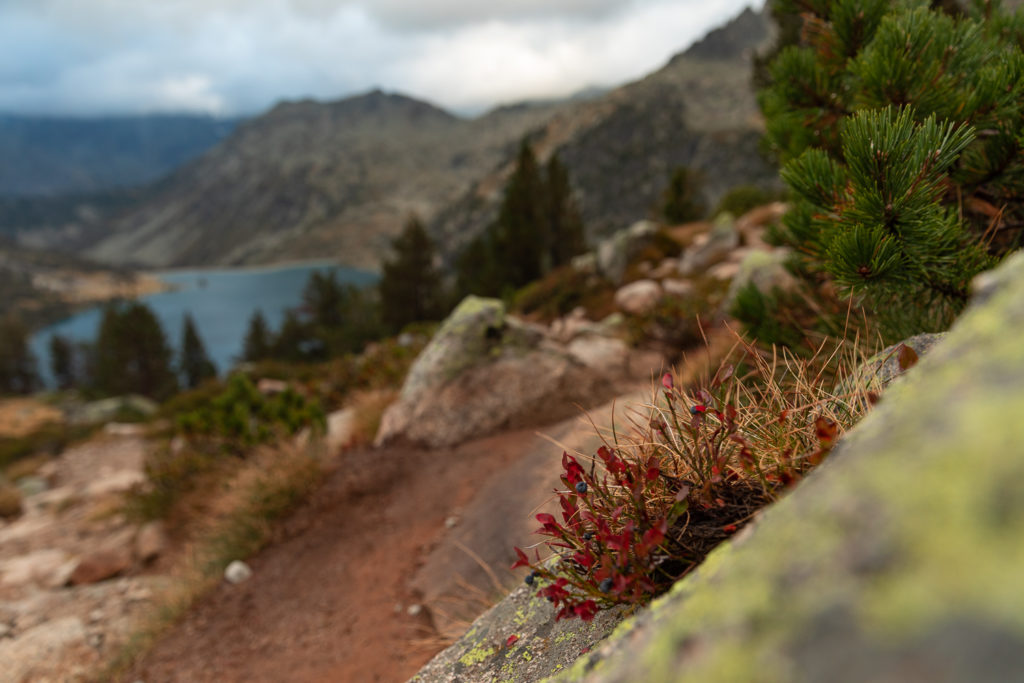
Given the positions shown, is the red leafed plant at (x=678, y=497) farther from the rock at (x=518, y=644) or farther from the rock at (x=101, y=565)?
the rock at (x=101, y=565)

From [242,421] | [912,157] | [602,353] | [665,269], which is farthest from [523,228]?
[912,157]

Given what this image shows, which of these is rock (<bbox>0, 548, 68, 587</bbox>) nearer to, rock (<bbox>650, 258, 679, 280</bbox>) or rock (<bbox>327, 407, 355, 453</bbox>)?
rock (<bbox>327, 407, 355, 453</bbox>)

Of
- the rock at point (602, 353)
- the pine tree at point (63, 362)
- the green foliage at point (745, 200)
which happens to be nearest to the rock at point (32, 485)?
Answer: the rock at point (602, 353)

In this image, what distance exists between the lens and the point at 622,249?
1988 cm

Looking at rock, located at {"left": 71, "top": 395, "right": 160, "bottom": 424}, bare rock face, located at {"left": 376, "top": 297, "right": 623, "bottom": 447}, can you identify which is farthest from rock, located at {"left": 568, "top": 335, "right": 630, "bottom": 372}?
rock, located at {"left": 71, "top": 395, "right": 160, "bottom": 424}

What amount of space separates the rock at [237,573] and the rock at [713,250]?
49.1 feet

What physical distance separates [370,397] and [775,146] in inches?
315

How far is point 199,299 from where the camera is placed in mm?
152250

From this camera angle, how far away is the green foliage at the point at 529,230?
105 ft

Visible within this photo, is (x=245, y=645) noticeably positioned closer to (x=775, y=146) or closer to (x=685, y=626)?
(x=685, y=626)

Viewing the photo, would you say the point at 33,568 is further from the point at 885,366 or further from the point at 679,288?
the point at 679,288

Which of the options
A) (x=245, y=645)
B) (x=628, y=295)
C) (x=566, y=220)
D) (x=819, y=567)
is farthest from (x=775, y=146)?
(x=566, y=220)

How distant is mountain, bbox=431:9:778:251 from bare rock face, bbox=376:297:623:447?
94870 mm

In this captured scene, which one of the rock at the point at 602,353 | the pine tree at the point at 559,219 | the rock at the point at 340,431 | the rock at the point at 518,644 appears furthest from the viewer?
the pine tree at the point at 559,219
